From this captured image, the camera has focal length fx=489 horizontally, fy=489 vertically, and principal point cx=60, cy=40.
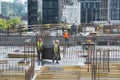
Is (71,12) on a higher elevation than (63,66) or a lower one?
higher

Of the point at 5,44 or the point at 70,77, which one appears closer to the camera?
the point at 70,77

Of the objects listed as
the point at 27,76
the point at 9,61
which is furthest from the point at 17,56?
the point at 27,76

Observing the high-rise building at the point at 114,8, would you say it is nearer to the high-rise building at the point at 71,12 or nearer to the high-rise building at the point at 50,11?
the high-rise building at the point at 71,12

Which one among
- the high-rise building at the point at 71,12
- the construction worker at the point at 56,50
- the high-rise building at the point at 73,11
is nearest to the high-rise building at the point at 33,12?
the high-rise building at the point at 73,11

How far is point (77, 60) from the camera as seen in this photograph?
1193 inches

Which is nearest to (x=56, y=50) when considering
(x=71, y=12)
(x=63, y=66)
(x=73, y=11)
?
(x=63, y=66)

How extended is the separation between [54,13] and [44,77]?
99598mm

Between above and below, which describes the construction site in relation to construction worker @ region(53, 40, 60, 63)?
below

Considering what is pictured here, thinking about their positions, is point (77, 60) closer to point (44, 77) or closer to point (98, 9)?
point (44, 77)

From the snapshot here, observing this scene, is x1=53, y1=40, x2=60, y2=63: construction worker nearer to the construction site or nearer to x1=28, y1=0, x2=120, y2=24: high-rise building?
the construction site

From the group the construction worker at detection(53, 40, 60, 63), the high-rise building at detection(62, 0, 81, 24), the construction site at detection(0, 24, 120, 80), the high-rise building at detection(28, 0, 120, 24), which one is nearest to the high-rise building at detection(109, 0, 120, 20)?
the high-rise building at detection(28, 0, 120, 24)

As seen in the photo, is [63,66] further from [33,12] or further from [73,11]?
[33,12]

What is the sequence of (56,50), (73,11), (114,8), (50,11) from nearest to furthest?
(56,50)
(50,11)
(73,11)
(114,8)

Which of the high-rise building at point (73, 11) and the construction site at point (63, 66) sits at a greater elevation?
the high-rise building at point (73, 11)
